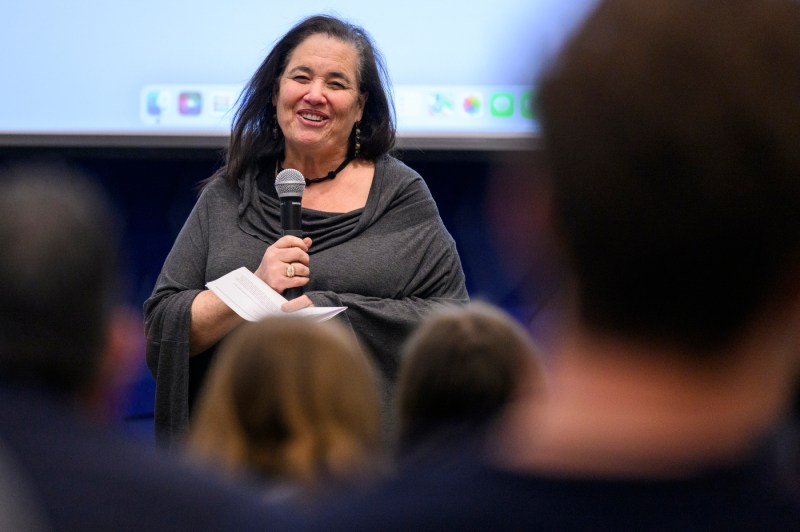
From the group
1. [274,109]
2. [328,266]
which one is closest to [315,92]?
[274,109]

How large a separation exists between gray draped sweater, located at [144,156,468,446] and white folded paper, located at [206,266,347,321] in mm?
116

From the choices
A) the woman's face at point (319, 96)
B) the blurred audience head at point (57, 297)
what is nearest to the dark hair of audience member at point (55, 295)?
the blurred audience head at point (57, 297)

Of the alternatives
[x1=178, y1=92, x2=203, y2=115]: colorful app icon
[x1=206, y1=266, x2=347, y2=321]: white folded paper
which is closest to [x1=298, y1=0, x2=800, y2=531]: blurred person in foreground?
[x1=206, y1=266, x2=347, y2=321]: white folded paper

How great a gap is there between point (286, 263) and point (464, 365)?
82cm

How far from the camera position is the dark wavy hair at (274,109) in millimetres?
2447

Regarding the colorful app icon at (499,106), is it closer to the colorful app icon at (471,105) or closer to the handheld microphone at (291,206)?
the colorful app icon at (471,105)

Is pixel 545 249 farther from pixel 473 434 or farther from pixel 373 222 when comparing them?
pixel 373 222

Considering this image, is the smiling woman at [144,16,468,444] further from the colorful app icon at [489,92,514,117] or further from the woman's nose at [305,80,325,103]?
the colorful app icon at [489,92,514,117]

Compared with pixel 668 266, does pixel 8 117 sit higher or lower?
lower

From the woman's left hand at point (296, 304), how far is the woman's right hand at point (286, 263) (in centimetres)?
4

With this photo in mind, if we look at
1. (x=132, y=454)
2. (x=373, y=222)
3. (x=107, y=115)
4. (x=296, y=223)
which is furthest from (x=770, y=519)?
(x=107, y=115)

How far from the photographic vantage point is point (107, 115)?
3.59 meters

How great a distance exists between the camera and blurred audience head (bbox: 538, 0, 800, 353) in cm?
57

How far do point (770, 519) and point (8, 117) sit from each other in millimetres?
3449
